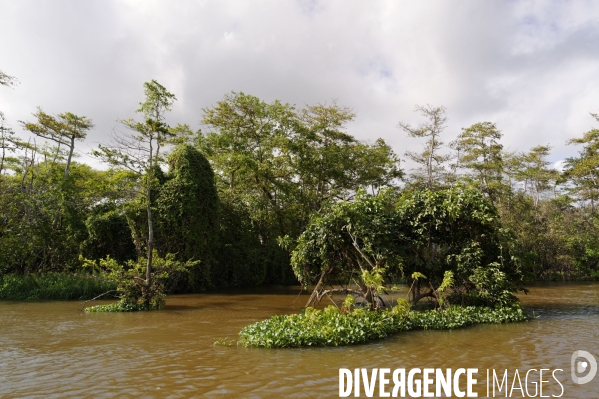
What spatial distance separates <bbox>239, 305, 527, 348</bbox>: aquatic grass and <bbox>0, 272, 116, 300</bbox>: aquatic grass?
36.7 ft

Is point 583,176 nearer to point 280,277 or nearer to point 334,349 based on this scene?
point 280,277

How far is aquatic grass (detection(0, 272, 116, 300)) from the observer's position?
18375 mm

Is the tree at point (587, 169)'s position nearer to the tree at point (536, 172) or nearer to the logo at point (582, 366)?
the tree at point (536, 172)

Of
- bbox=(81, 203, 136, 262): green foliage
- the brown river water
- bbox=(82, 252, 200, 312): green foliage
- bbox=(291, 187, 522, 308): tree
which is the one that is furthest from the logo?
bbox=(81, 203, 136, 262): green foliage

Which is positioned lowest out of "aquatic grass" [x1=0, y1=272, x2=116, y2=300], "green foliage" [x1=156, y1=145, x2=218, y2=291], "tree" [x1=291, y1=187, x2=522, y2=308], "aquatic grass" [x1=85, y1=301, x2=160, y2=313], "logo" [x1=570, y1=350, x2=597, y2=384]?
"logo" [x1=570, y1=350, x2=597, y2=384]

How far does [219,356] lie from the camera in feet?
27.1

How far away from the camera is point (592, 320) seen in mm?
12258

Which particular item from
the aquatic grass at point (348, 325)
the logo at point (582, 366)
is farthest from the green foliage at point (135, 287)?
the logo at point (582, 366)

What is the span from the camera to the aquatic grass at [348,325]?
912 centimetres

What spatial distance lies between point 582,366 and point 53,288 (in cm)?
1914

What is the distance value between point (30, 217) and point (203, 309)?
1196 centimetres

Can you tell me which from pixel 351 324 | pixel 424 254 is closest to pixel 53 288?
pixel 351 324

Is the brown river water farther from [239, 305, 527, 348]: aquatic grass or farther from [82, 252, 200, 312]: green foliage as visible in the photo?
[82, 252, 200, 312]: green foliage

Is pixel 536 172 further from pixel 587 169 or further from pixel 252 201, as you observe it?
pixel 252 201
